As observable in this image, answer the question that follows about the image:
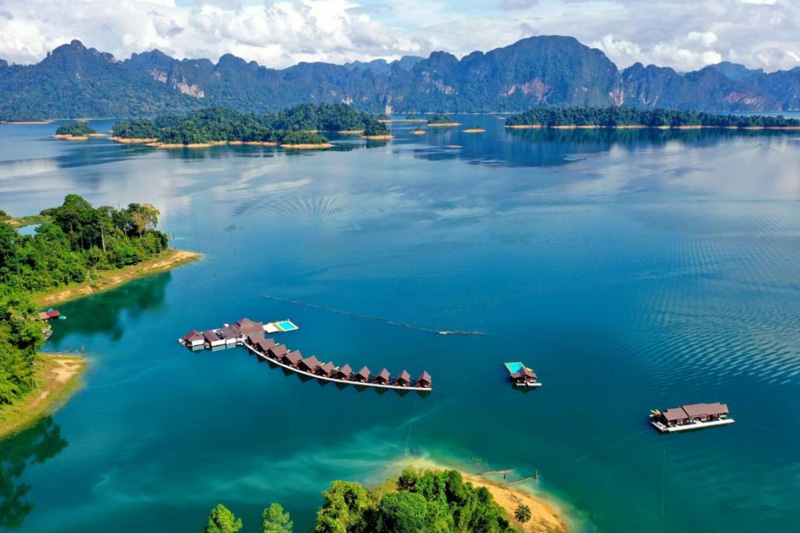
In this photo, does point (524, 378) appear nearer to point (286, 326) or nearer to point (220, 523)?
point (286, 326)

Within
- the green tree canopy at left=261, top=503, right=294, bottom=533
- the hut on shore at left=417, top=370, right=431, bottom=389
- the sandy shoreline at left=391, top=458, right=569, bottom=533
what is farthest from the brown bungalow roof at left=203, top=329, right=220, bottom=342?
the green tree canopy at left=261, top=503, right=294, bottom=533


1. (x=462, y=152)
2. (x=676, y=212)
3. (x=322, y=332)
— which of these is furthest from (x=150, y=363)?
(x=462, y=152)

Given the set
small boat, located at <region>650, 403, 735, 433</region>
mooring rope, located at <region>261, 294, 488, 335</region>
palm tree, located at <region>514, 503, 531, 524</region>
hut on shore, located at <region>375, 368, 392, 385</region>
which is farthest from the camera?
mooring rope, located at <region>261, 294, 488, 335</region>

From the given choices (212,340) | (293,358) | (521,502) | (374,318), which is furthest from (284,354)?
(521,502)

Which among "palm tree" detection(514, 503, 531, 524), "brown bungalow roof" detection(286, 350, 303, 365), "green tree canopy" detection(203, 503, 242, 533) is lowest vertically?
"palm tree" detection(514, 503, 531, 524)

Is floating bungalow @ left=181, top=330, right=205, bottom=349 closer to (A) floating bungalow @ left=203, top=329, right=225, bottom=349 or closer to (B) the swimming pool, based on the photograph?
(A) floating bungalow @ left=203, top=329, right=225, bottom=349

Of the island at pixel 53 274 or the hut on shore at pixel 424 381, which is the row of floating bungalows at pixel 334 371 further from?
the island at pixel 53 274
